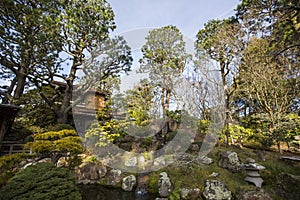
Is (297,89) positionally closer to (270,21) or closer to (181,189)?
(270,21)

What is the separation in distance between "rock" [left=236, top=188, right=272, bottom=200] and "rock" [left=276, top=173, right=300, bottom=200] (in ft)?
2.01

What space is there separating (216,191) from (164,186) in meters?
1.40

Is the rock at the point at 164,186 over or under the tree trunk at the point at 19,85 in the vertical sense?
under

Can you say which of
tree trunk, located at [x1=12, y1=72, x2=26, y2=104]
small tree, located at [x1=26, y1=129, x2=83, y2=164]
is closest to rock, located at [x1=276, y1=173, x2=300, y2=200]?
small tree, located at [x1=26, y1=129, x2=83, y2=164]

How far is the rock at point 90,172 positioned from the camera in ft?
18.3

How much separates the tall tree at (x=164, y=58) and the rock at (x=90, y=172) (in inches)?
193

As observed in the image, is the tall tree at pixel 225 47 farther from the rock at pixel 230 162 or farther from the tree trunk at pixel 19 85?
the tree trunk at pixel 19 85

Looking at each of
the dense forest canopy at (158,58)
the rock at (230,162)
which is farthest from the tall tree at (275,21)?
the rock at (230,162)

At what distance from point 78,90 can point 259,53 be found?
866cm

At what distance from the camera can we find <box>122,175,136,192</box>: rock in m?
5.01

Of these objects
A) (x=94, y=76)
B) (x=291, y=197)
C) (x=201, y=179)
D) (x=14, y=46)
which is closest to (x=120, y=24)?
(x=94, y=76)

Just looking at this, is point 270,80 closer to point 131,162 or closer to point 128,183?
point 131,162

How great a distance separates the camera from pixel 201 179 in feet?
15.4

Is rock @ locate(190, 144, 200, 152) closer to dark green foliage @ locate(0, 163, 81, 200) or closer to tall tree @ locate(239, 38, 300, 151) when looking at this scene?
tall tree @ locate(239, 38, 300, 151)
